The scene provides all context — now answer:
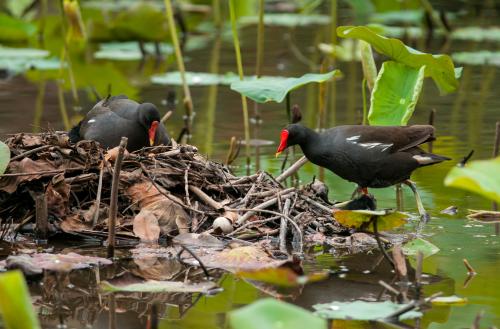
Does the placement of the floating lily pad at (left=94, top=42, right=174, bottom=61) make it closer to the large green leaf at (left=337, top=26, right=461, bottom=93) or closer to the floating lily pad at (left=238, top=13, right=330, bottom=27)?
the floating lily pad at (left=238, top=13, right=330, bottom=27)

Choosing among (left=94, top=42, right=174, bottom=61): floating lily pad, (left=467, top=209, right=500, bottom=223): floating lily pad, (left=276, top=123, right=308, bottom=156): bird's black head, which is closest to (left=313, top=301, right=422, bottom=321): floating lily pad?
(left=467, top=209, right=500, bottom=223): floating lily pad

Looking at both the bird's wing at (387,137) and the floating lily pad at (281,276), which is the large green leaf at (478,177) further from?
the bird's wing at (387,137)

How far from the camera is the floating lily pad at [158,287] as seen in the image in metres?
4.93

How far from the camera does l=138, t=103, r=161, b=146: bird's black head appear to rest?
7199 millimetres

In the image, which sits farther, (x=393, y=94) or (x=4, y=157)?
(x=393, y=94)

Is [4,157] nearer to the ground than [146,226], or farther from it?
farther from it

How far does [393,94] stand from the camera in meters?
7.16

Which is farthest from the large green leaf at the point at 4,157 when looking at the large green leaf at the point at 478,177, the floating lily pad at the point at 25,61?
the floating lily pad at the point at 25,61

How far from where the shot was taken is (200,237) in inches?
239

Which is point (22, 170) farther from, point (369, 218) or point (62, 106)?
point (62, 106)

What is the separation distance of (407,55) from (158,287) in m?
2.77

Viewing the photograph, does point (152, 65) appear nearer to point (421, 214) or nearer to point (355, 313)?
point (421, 214)

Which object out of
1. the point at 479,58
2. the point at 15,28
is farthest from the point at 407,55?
the point at 15,28

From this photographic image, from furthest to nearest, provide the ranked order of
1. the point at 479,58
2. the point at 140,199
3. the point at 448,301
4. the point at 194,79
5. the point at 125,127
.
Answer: the point at 479,58
the point at 194,79
the point at 125,127
the point at 140,199
the point at 448,301
